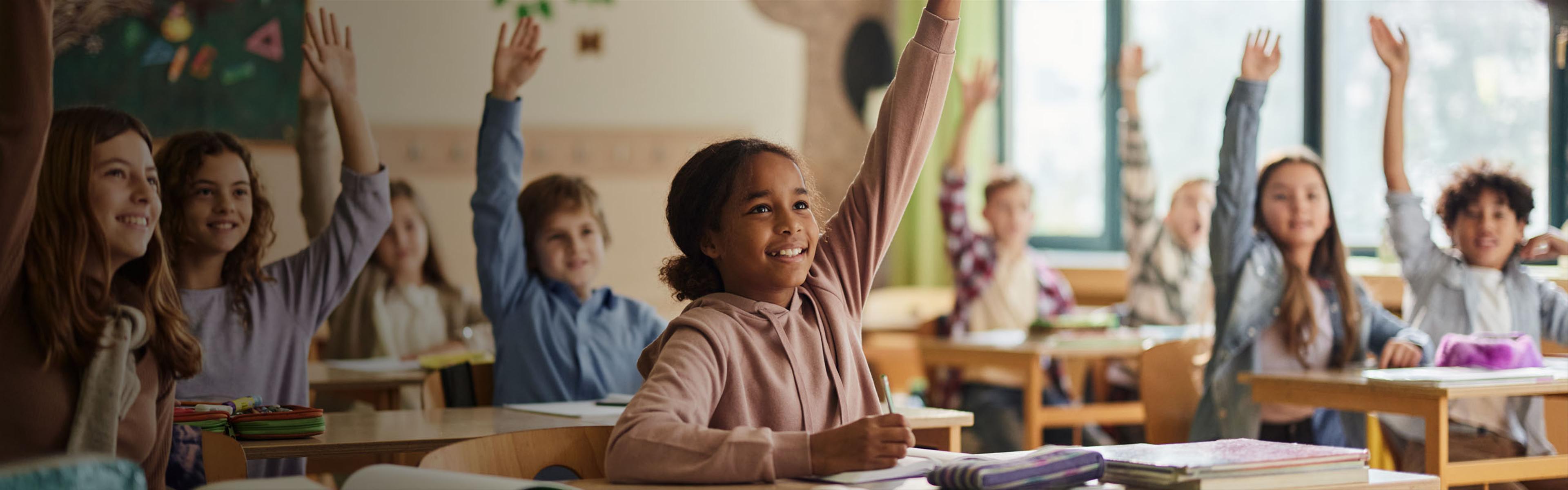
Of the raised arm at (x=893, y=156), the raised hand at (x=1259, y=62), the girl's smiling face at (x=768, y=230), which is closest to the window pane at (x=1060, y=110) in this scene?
the raised hand at (x=1259, y=62)

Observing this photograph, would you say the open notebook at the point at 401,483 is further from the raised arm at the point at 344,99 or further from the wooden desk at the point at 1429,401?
the wooden desk at the point at 1429,401

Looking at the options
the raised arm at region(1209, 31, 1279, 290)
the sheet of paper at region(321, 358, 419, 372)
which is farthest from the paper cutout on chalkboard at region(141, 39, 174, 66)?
the raised arm at region(1209, 31, 1279, 290)

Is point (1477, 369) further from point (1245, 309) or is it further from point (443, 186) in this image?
point (443, 186)

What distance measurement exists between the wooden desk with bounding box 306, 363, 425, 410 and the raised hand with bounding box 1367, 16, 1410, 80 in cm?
237

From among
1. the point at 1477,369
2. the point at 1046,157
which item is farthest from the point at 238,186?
the point at 1046,157

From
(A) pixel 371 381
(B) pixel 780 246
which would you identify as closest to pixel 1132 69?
(A) pixel 371 381

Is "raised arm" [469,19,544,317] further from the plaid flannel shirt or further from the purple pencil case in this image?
the plaid flannel shirt

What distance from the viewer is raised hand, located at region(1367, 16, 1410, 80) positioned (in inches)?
131

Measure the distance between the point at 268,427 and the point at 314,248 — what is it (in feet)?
2.19

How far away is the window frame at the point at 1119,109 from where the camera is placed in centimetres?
451

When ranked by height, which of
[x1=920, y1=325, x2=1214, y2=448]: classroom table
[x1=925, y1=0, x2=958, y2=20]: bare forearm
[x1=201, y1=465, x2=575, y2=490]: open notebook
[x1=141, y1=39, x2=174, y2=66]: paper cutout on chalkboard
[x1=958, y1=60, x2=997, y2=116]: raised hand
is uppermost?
[x1=141, y1=39, x2=174, y2=66]: paper cutout on chalkboard

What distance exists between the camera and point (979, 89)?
16.2ft

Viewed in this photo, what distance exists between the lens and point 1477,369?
2744mm

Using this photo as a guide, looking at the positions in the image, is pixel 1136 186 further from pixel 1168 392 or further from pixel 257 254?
pixel 257 254
